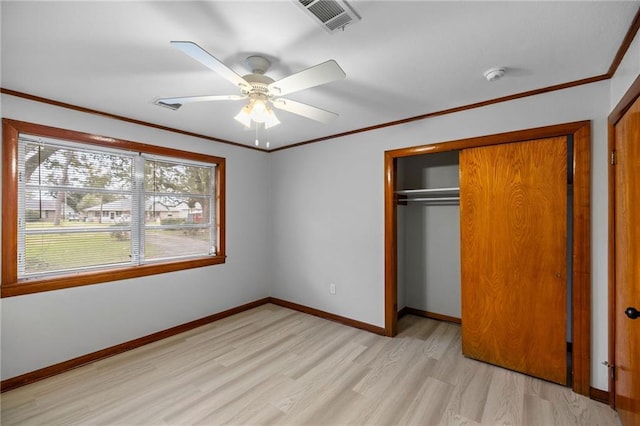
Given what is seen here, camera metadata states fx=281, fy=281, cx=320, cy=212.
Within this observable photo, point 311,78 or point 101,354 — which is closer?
point 311,78

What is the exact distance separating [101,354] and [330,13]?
347 cm

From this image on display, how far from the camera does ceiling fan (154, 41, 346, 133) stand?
4.66 ft

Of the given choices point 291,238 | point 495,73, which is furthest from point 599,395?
point 291,238

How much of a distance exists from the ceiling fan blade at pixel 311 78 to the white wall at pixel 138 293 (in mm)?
2201

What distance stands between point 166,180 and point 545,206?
3898 millimetres

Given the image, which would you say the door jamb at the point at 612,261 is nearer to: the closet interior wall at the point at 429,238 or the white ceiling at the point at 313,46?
the white ceiling at the point at 313,46

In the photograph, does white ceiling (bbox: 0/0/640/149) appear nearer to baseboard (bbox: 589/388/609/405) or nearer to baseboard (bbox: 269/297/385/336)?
baseboard (bbox: 589/388/609/405)

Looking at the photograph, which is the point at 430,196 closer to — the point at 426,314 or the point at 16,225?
the point at 426,314

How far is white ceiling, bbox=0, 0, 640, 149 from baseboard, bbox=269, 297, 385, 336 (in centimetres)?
253

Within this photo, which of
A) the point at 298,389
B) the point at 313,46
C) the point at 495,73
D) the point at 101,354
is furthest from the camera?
the point at 101,354

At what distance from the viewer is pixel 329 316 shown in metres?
3.76

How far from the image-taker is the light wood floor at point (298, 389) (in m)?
1.96

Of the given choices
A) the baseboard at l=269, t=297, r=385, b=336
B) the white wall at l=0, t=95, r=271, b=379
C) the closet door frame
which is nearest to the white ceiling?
the closet door frame

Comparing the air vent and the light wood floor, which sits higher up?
the air vent
